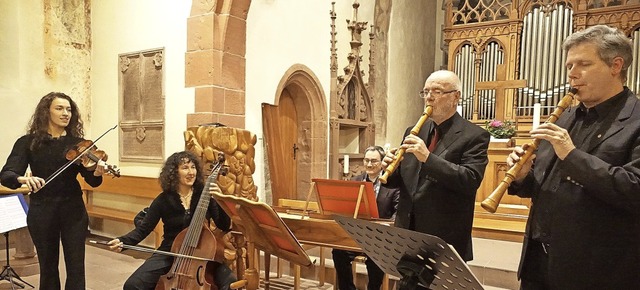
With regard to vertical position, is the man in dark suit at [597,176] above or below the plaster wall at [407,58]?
below

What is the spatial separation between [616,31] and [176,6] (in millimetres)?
4359

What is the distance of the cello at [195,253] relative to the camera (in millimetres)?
2754

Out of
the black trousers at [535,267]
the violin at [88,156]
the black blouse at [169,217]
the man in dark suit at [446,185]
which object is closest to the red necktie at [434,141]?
the man in dark suit at [446,185]

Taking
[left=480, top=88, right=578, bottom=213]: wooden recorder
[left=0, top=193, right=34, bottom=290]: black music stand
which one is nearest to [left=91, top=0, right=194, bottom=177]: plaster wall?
[left=0, top=193, right=34, bottom=290]: black music stand

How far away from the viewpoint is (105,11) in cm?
550

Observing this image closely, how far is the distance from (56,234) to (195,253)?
3.08 ft

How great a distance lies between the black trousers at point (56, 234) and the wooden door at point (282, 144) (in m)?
2.85

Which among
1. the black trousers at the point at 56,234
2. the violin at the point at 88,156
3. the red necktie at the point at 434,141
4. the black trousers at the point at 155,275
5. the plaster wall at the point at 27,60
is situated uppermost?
the plaster wall at the point at 27,60

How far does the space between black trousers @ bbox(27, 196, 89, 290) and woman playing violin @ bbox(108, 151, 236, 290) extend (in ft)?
1.16

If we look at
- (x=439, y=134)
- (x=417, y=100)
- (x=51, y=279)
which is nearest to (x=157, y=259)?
(x=51, y=279)

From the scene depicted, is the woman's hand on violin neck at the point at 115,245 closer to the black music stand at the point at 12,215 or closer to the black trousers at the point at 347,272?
the black music stand at the point at 12,215

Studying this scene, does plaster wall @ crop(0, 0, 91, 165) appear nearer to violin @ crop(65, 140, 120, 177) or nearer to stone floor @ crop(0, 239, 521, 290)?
stone floor @ crop(0, 239, 521, 290)

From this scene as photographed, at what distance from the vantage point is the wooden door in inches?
A: 226

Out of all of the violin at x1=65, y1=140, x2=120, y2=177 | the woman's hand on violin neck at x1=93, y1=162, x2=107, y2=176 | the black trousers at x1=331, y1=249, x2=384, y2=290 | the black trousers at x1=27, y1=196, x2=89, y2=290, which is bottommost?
the black trousers at x1=331, y1=249, x2=384, y2=290
